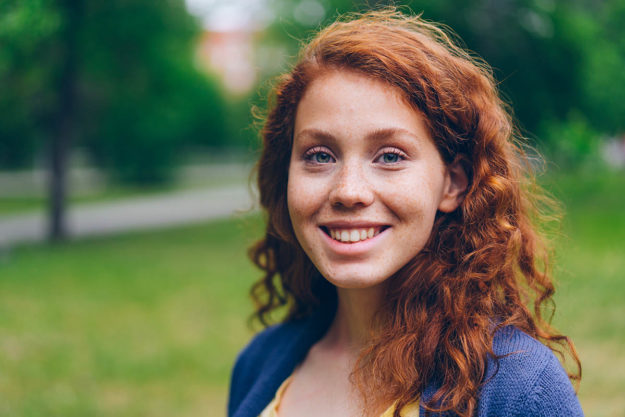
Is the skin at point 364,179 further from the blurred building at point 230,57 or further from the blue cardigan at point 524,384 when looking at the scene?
the blurred building at point 230,57

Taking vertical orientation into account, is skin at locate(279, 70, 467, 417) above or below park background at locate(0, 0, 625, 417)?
above

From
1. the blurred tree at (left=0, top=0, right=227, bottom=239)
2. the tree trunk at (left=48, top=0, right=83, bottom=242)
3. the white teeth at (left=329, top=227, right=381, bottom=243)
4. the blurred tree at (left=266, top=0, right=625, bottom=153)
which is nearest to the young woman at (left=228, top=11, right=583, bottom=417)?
the white teeth at (left=329, top=227, right=381, bottom=243)

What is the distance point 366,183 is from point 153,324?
5907 mm

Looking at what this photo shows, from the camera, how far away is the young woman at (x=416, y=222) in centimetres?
150

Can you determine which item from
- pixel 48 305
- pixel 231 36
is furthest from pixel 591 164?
pixel 231 36

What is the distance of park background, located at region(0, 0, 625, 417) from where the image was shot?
525 cm

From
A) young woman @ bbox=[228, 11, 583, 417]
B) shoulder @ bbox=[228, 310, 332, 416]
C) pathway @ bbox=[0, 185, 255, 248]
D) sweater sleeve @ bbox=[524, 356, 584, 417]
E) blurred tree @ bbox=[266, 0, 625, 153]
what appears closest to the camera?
sweater sleeve @ bbox=[524, 356, 584, 417]

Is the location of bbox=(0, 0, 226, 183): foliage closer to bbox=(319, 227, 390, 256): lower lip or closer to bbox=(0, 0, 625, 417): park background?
bbox=(0, 0, 625, 417): park background

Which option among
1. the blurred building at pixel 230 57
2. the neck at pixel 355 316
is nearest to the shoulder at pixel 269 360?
the neck at pixel 355 316

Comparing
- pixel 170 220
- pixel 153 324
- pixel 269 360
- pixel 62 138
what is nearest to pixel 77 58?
pixel 62 138

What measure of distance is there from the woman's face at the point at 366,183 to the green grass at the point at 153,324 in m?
0.86

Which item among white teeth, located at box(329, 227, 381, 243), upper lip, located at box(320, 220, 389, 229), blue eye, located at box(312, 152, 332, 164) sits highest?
blue eye, located at box(312, 152, 332, 164)

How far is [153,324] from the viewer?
700 centimetres

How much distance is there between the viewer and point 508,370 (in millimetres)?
1406
